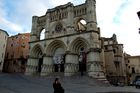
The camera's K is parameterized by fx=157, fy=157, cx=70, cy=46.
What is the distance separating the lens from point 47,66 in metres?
37.1

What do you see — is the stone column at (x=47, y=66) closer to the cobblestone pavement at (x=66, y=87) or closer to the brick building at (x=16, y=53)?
the cobblestone pavement at (x=66, y=87)

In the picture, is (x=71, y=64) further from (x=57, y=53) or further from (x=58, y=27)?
(x=58, y=27)

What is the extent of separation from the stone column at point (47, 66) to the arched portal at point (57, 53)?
0.86 meters

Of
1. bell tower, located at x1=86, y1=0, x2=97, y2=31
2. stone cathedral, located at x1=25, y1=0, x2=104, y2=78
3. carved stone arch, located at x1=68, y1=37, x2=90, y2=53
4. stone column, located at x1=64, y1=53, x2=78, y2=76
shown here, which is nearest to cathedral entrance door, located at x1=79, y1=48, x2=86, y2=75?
stone cathedral, located at x1=25, y1=0, x2=104, y2=78

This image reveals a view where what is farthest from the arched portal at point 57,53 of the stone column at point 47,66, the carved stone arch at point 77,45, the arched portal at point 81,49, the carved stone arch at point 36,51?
the carved stone arch at point 36,51

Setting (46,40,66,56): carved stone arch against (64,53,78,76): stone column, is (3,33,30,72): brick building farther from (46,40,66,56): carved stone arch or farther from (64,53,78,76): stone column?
(64,53,78,76): stone column

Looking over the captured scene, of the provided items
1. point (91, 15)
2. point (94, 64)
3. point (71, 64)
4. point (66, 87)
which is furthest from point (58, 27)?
point (66, 87)

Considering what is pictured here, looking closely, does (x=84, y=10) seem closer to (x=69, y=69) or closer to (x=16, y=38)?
(x=69, y=69)

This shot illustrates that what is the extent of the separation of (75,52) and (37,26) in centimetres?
1610

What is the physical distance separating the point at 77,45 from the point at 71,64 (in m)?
4.51

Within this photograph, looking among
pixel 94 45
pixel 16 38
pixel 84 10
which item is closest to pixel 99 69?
pixel 94 45

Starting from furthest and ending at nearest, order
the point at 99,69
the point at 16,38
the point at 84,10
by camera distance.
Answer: the point at 16,38
the point at 84,10
the point at 99,69

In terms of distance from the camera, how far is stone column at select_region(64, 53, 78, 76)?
32700 mm

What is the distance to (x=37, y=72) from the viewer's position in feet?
132
